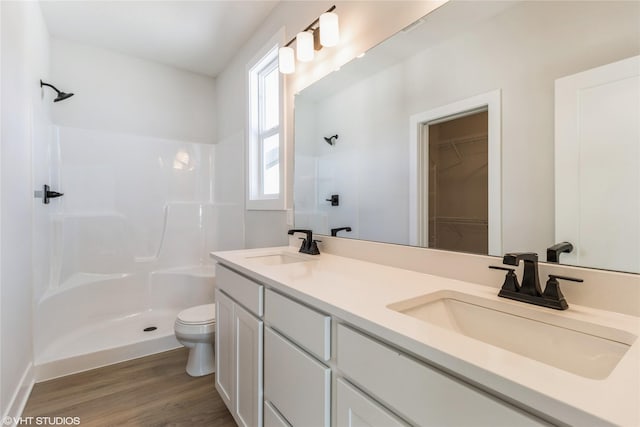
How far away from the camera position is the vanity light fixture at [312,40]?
1.57m

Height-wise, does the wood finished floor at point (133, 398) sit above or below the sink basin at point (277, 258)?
below

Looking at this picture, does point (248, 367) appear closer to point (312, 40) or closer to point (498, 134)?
point (498, 134)

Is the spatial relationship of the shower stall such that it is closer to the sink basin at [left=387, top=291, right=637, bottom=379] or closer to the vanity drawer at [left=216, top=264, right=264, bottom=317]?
the vanity drawer at [left=216, top=264, right=264, bottom=317]

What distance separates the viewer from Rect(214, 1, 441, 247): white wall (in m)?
1.40

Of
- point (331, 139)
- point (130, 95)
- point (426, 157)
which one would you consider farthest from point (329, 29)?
point (130, 95)

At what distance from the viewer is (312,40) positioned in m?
1.75

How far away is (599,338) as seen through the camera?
0.66 m

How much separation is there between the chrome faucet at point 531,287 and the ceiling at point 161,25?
89.8 inches

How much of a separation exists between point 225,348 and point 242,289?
1.46 feet

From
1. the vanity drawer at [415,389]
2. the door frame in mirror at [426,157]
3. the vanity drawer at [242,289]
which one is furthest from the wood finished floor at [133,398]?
the door frame in mirror at [426,157]

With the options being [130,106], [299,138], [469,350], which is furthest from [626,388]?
[130,106]

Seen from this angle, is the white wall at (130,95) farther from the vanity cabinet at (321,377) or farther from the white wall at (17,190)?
the vanity cabinet at (321,377)

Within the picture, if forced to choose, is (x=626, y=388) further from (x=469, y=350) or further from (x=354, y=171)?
(x=354, y=171)

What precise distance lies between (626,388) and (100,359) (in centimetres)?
272
